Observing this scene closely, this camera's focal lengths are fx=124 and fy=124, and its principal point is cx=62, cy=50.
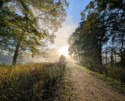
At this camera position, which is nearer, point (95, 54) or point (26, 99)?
point (26, 99)

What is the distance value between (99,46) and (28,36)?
2081 centimetres

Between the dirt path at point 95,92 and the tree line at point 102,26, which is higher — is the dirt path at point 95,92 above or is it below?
below

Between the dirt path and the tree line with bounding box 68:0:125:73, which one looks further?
the tree line with bounding box 68:0:125:73

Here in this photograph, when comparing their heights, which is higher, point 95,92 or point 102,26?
point 102,26

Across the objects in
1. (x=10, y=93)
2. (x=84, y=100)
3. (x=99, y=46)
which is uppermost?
(x=99, y=46)

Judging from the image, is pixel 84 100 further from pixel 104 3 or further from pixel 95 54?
pixel 95 54

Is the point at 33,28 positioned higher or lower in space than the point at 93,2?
lower

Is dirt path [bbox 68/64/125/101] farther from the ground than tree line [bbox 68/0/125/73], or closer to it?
closer to it

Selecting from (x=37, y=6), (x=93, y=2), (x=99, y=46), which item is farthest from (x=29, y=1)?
(x=99, y=46)

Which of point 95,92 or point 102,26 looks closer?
point 95,92

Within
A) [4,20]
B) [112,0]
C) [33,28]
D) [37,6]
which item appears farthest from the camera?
[112,0]

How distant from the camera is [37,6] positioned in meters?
8.69

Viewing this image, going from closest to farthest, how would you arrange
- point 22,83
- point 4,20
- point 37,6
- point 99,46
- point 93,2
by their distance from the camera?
point 22,83
point 4,20
point 37,6
point 93,2
point 99,46

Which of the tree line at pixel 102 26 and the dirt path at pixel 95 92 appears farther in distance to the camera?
the tree line at pixel 102 26
